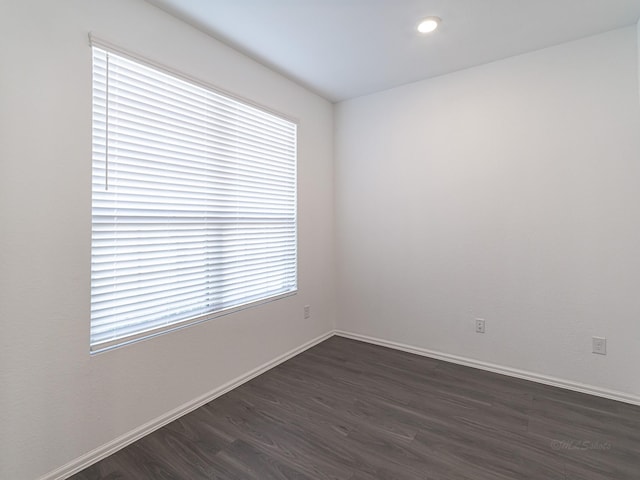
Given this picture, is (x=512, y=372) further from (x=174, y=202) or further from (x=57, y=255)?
(x=57, y=255)

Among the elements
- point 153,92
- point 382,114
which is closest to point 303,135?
point 382,114

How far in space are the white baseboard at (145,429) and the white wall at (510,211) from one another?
59.0 inches

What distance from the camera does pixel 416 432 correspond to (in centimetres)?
204

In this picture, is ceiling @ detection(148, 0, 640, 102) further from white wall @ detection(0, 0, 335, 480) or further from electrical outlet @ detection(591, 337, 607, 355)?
electrical outlet @ detection(591, 337, 607, 355)

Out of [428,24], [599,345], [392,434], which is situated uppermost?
[428,24]

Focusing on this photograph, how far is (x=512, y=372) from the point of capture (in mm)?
2809

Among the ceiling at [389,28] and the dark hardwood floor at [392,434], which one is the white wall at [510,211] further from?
the dark hardwood floor at [392,434]

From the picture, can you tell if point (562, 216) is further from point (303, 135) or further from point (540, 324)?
point (303, 135)

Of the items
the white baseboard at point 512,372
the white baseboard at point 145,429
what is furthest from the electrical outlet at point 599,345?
the white baseboard at point 145,429

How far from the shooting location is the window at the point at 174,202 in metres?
1.87

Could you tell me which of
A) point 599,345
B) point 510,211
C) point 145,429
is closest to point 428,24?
point 510,211

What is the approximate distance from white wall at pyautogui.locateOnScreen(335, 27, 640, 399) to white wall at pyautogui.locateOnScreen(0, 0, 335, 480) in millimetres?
2106

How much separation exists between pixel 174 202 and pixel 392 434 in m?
2.11

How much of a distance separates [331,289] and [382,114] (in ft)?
6.82
